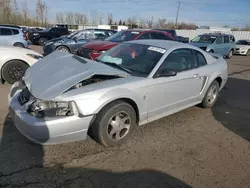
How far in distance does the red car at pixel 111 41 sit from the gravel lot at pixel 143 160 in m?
4.03

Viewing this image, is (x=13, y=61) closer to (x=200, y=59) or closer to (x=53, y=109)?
(x=53, y=109)

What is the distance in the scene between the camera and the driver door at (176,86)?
134 inches

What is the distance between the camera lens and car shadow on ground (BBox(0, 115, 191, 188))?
2.38 meters

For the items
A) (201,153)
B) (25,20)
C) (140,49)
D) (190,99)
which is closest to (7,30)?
(140,49)

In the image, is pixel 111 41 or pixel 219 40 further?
pixel 219 40

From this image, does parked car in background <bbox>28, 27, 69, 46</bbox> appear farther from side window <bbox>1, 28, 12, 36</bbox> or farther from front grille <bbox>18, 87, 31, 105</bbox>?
front grille <bbox>18, 87, 31, 105</bbox>

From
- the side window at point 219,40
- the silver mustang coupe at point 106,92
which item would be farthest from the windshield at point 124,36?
the side window at point 219,40

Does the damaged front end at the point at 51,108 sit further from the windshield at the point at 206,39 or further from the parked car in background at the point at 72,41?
the windshield at the point at 206,39

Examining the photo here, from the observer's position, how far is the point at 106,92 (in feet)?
9.18

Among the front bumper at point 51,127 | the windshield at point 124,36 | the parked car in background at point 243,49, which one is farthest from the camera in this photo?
the parked car in background at point 243,49

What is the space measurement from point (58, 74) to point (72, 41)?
31.6ft

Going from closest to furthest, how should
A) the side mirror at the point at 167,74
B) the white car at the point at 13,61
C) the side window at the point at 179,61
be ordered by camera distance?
the side mirror at the point at 167,74 < the side window at the point at 179,61 < the white car at the point at 13,61

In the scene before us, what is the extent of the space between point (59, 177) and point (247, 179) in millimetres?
2281

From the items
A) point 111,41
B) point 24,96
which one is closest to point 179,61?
point 24,96
